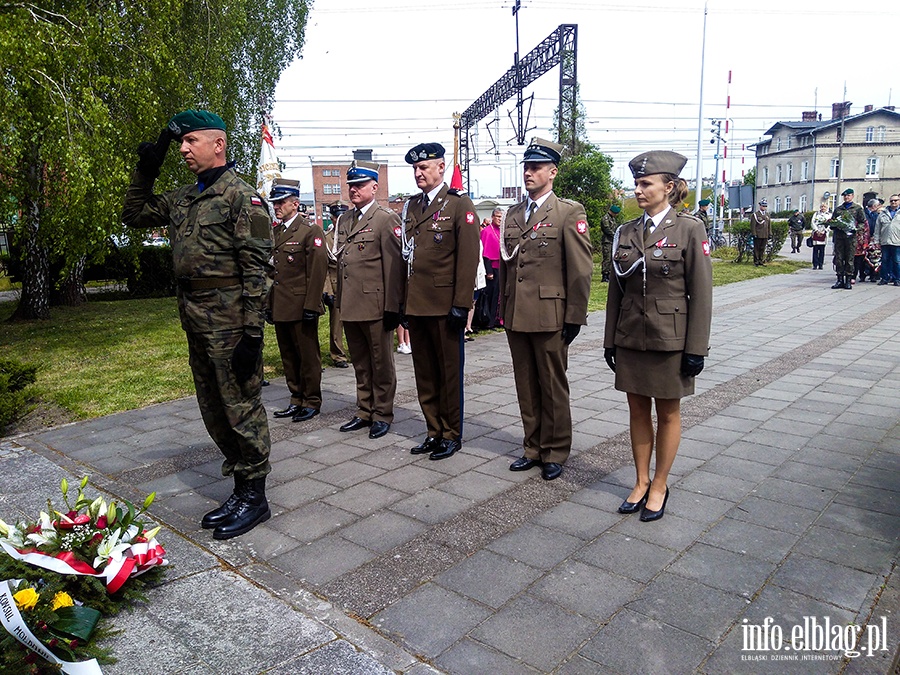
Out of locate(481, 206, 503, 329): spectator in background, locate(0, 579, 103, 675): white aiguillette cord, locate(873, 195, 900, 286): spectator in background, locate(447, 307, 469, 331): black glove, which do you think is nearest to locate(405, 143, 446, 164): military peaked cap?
locate(447, 307, 469, 331): black glove

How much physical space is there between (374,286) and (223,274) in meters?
1.93

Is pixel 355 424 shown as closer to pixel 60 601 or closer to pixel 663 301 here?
pixel 663 301

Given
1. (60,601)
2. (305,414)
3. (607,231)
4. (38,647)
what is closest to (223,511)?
(60,601)

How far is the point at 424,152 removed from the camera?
4887 mm

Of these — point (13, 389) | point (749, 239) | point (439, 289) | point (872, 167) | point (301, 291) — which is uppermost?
point (872, 167)

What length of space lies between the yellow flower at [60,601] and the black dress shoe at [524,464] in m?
2.70

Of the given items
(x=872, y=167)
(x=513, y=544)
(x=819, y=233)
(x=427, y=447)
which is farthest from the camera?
(x=872, y=167)

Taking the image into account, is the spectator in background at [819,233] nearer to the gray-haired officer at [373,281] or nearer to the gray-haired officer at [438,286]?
the gray-haired officer at [373,281]

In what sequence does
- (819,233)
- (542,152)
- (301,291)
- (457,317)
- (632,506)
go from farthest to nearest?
(819,233) → (301,291) → (457,317) → (542,152) → (632,506)

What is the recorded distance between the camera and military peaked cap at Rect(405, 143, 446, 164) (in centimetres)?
488

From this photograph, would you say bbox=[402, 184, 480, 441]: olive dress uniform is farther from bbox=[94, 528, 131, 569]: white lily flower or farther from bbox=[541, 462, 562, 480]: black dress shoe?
bbox=[94, 528, 131, 569]: white lily flower

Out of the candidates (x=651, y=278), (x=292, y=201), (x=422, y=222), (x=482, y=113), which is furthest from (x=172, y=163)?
(x=482, y=113)

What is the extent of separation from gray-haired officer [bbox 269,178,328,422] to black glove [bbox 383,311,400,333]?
0.80 metres

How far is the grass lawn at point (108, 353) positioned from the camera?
23.8 feet
